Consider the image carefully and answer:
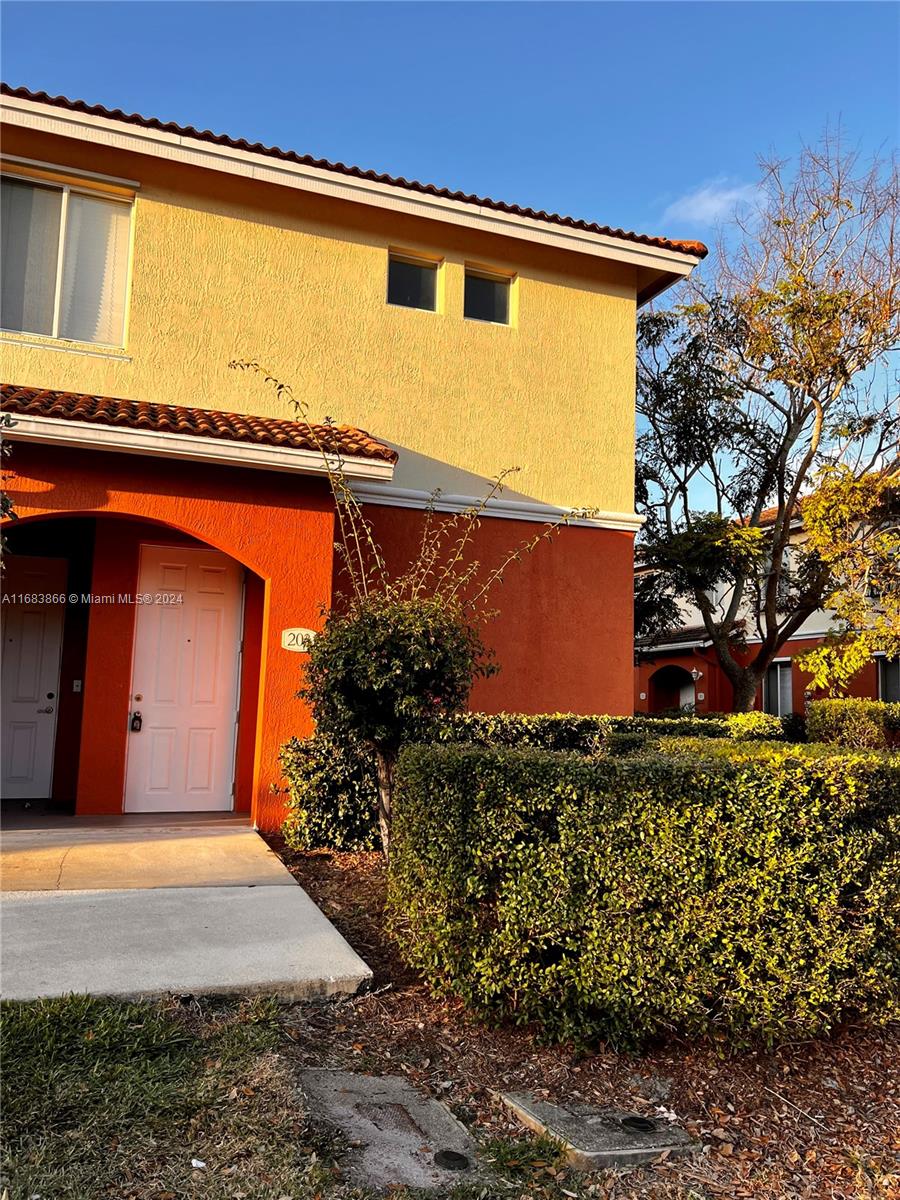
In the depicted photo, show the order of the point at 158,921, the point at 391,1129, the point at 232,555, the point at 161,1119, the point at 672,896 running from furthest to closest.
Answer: the point at 232,555, the point at 158,921, the point at 672,896, the point at 391,1129, the point at 161,1119

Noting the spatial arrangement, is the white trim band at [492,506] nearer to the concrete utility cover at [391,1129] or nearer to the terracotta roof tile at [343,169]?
the terracotta roof tile at [343,169]

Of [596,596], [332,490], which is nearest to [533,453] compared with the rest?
[596,596]

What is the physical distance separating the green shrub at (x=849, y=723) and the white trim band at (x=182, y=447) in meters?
10.5

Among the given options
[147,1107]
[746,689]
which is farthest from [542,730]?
[746,689]

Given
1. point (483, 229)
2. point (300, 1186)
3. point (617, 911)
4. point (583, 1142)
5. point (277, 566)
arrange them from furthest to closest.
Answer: point (483, 229) → point (277, 566) → point (617, 911) → point (583, 1142) → point (300, 1186)

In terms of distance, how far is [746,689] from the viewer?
18.3 metres

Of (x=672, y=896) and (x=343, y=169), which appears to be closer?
(x=672, y=896)

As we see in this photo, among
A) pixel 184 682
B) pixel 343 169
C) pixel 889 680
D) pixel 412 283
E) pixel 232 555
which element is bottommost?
pixel 184 682

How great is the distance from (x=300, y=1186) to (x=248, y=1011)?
56.2 inches

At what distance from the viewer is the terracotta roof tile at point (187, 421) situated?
310 inches

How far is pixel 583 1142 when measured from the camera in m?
3.38

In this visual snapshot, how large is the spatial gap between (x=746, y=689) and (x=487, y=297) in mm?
10258

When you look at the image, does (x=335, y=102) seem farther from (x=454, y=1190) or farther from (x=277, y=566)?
(x=454, y=1190)

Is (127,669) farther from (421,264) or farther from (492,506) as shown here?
(421,264)
